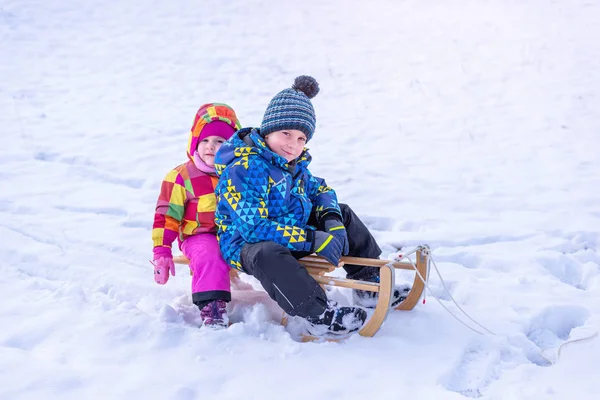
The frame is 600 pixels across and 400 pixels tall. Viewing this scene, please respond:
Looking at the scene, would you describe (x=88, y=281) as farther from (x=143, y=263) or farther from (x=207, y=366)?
(x=207, y=366)

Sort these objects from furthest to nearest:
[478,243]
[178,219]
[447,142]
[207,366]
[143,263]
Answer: [447,142] → [478,243] → [143,263] → [178,219] → [207,366]

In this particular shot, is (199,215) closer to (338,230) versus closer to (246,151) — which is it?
(246,151)

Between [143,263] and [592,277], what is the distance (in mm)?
2759

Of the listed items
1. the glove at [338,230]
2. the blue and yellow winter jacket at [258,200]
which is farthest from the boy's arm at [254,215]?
the glove at [338,230]

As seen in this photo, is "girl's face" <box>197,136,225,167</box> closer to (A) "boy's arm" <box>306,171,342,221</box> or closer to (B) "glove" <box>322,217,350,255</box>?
(A) "boy's arm" <box>306,171,342,221</box>

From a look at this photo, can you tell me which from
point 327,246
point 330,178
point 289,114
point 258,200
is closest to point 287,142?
point 289,114

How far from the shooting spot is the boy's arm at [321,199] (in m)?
3.04

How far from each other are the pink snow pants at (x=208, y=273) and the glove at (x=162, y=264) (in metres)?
0.12

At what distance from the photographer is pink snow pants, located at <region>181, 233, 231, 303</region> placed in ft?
9.05

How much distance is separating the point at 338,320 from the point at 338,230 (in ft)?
1.59

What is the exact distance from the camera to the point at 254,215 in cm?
273

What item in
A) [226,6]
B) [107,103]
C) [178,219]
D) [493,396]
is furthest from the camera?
[226,6]

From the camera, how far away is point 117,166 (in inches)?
217

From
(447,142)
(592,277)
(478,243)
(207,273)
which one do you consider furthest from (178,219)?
(447,142)
